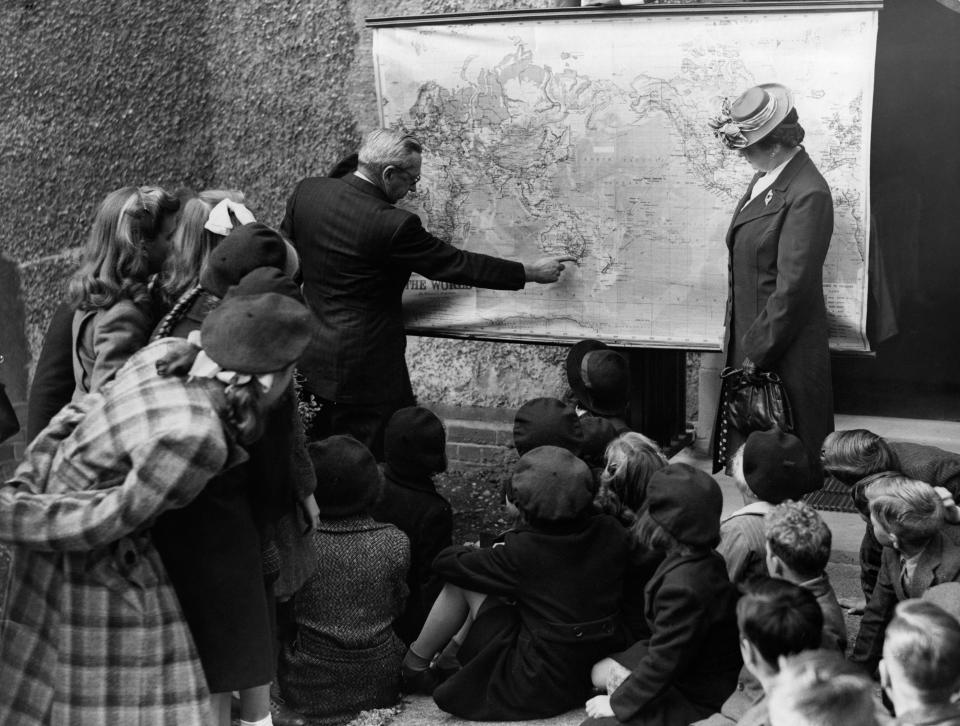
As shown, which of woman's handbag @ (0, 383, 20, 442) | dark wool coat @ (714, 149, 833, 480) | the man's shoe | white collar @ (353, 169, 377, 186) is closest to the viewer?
the man's shoe

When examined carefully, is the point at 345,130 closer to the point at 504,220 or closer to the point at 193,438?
the point at 504,220

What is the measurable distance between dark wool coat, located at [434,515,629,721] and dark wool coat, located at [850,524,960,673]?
685mm

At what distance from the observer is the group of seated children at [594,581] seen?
338 cm

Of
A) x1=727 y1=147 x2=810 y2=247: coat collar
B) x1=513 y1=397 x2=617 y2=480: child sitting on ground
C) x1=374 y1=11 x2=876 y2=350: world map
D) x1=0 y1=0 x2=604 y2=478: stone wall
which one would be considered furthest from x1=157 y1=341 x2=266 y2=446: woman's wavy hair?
x1=0 y1=0 x2=604 y2=478: stone wall

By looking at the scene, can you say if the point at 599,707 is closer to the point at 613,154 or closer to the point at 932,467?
the point at 932,467

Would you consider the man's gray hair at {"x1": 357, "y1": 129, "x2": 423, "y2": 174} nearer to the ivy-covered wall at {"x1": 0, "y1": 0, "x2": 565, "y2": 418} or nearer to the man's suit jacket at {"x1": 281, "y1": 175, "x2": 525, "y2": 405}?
the man's suit jacket at {"x1": 281, "y1": 175, "x2": 525, "y2": 405}

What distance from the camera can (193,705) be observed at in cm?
288

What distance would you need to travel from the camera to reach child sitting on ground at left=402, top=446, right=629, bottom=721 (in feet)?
12.0

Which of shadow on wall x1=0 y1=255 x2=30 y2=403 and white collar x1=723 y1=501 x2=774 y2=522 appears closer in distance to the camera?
white collar x1=723 y1=501 x2=774 y2=522

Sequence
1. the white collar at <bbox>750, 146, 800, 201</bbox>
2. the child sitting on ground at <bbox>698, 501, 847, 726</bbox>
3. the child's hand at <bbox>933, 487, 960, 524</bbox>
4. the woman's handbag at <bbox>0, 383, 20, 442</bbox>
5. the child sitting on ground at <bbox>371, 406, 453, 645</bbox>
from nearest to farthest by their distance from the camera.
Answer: the child sitting on ground at <bbox>698, 501, 847, 726</bbox>
the child's hand at <bbox>933, 487, 960, 524</bbox>
the woman's handbag at <bbox>0, 383, 20, 442</bbox>
the child sitting on ground at <bbox>371, 406, 453, 645</bbox>
the white collar at <bbox>750, 146, 800, 201</bbox>

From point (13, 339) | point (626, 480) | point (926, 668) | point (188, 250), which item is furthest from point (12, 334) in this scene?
point (926, 668)

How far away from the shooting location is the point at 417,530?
4219mm

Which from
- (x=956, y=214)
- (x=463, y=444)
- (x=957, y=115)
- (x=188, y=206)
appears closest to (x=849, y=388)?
(x=956, y=214)

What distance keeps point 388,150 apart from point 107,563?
245cm
